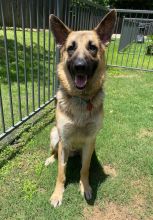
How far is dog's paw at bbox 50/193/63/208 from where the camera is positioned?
2.84m

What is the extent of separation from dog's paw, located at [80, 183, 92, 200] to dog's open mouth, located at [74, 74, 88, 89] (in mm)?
1235

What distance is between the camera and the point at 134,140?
4.21 meters

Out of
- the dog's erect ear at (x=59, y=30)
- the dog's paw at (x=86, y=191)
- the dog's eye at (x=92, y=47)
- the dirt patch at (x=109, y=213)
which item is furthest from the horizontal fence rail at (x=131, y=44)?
the dirt patch at (x=109, y=213)

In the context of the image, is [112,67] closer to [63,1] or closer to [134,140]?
[63,1]

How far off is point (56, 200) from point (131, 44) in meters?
13.0

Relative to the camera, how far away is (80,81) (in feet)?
8.98

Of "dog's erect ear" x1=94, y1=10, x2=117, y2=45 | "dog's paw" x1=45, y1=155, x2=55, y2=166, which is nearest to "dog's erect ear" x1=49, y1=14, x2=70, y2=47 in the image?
"dog's erect ear" x1=94, y1=10, x2=117, y2=45

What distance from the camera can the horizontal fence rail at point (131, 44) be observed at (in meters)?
9.62

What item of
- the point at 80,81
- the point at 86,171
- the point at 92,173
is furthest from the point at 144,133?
the point at 80,81

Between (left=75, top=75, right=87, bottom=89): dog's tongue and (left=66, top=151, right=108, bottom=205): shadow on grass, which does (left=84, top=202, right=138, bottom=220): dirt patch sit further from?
(left=75, top=75, right=87, bottom=89): dog's tongue

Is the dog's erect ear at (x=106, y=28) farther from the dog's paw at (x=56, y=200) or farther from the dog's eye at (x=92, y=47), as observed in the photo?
the dog's paw at (x=56, y=200)

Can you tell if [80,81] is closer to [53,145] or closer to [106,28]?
[106,28]

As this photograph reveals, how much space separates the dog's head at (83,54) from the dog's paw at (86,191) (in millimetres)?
1156

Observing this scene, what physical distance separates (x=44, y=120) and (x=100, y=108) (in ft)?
6.40
